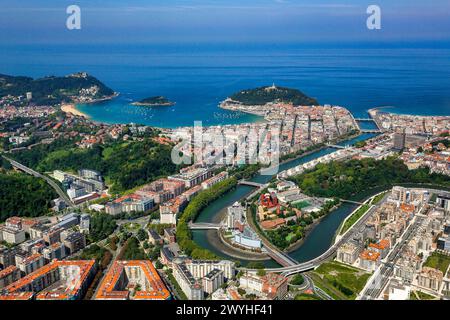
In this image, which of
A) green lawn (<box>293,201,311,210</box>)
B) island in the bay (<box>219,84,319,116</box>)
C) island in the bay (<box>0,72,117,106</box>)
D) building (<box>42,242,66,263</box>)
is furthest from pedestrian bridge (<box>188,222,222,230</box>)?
island in the bay (<box>0,72,117,106</box>)

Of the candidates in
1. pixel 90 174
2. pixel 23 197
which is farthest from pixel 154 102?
pixel 23 197

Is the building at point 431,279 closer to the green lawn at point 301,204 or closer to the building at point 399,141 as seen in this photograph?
the green lawn at point 301,204

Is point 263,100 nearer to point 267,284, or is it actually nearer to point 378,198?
point 378,198

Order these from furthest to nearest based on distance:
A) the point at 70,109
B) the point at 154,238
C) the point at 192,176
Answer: the point at 70,109 < the point at 192,176 < the point at 154,238

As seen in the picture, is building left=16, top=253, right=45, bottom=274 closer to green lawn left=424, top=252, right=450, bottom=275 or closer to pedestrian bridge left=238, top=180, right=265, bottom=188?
pedestrian bridge left=238, top=180, right=265, bottom=188

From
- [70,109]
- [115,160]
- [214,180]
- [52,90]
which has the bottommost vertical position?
[214,180]

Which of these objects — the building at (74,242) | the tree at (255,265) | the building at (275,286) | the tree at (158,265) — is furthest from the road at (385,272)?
the building at (74,242)
